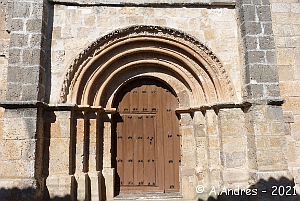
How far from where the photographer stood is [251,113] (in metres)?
4.28

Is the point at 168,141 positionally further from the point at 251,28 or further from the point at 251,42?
the point at 251,28

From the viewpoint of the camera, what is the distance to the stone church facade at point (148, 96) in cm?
415

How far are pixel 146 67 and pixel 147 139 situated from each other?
51.6 inches

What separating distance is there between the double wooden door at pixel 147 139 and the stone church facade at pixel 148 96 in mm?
18

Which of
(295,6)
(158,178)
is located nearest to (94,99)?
(158,178)

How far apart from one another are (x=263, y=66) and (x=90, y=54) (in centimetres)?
Answer: 283

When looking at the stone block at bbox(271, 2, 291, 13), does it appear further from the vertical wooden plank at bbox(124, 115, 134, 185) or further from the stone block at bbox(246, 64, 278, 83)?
the vertical wooden plank at bbox(124, 115, 134, 185)

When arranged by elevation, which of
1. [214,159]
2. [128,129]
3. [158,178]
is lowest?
[158,178]

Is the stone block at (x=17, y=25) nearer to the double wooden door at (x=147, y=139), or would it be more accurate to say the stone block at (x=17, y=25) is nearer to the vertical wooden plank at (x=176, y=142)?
the double wooden door at (x=147, y=139)

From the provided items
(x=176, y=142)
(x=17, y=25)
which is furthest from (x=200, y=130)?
(x=17, y=25)

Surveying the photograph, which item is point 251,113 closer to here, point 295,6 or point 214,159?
point 214,159

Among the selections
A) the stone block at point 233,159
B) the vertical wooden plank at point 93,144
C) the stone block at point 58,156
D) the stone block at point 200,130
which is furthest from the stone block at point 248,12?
the stone block at point 58,156

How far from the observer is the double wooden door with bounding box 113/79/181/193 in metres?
4.86

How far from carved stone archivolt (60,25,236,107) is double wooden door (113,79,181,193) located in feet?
0.85
